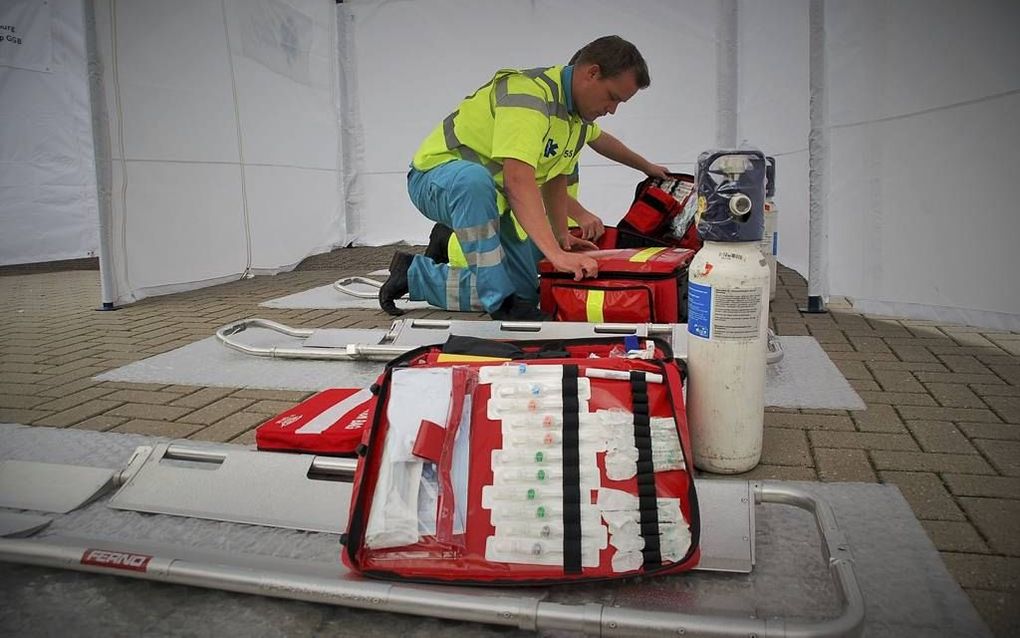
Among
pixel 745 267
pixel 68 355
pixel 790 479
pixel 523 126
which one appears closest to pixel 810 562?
pixel 790 479

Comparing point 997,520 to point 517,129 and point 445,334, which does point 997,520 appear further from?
point 517,129

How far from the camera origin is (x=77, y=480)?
1834 millimetres

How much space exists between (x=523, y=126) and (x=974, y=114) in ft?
6.94

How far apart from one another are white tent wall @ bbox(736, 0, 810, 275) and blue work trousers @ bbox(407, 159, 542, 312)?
102 inches

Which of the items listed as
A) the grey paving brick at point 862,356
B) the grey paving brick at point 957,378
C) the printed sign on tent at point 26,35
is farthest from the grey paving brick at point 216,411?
the printed sign on tent at point 26,35

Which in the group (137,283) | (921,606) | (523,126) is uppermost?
(523,126)

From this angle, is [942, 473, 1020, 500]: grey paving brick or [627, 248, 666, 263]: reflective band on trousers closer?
[942, 473, 1020, 500]: grey paving brick

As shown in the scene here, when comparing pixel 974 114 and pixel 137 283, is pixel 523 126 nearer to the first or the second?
pixel 974 114

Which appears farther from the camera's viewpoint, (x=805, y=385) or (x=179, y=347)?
(x=179, y=347)

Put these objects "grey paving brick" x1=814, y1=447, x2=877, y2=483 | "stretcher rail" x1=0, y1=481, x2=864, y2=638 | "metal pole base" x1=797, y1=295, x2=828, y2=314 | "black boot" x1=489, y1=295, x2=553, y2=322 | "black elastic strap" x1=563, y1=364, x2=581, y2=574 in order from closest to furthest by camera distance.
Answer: "stretcher rail" x1=0, y1=481, x2=864, y2=638 → "black elastic strap" x1=563, y1=364, x2=581, y2=574 → "grey paving brick" x1=814, y1=447, x2=877, y2=483 → "black boot" x1=489, y1=295, x2=553, y2=322 → "metal pole base" x1=797, y1=295, x2=828, y2=314

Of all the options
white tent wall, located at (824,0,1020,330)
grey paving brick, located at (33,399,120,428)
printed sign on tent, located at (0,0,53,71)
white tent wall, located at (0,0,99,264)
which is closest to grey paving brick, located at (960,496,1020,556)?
white tent wall, located at (824,0,1020,330)

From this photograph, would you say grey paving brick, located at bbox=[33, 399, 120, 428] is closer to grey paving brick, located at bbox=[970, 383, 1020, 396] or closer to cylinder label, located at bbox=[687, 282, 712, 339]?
cylinder label, located at bbox=[687, 282, 712, 339]

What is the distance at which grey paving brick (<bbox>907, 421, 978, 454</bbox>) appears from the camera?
201 cm

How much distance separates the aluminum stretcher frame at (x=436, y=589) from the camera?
1.12 meters
